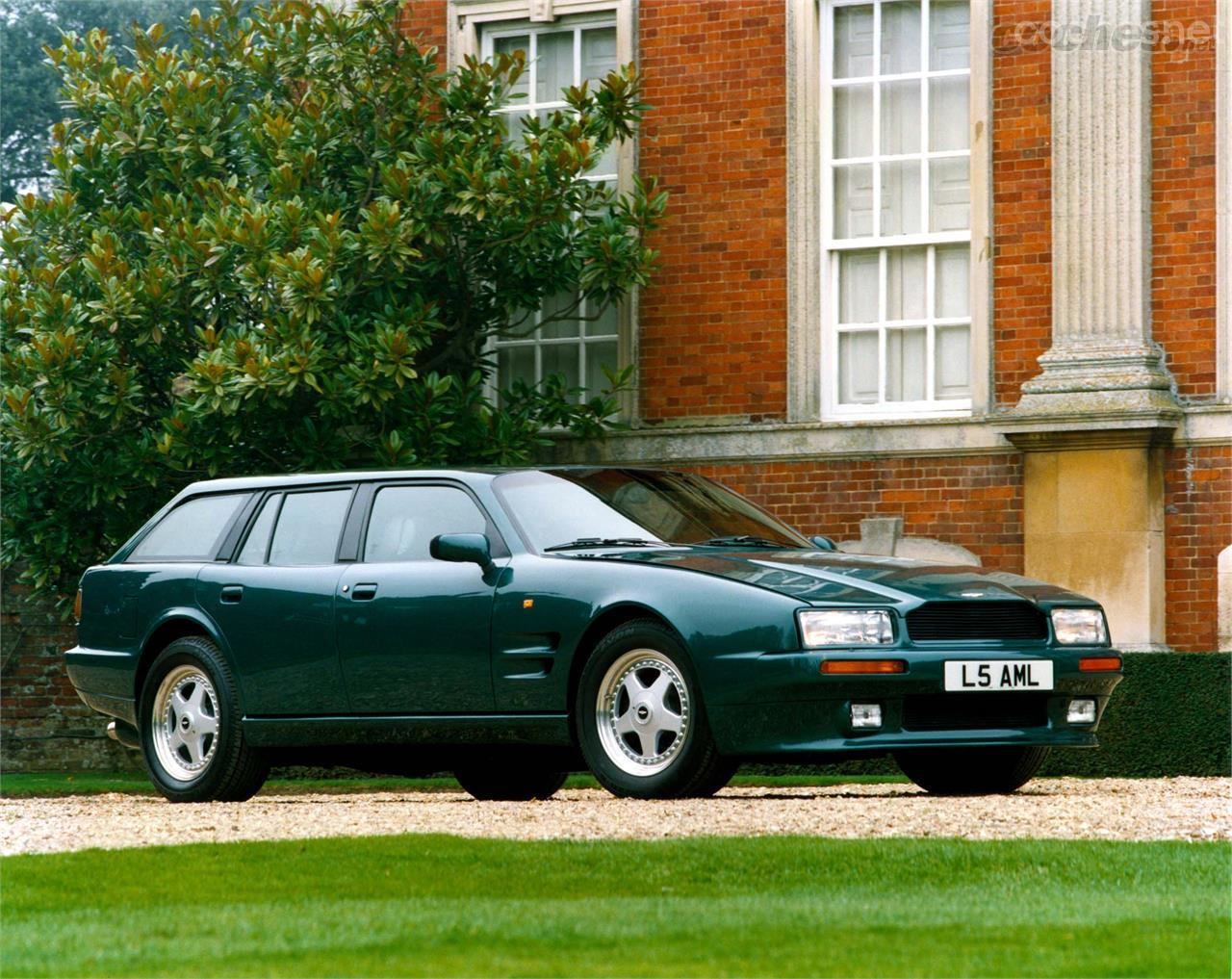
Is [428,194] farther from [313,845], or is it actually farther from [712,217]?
[313,845]

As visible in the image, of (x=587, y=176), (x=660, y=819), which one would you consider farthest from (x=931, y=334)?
(x=660, y=819)

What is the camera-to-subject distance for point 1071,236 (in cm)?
1570

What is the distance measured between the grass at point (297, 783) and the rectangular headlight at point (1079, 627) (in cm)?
353

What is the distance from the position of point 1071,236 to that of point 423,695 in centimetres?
724

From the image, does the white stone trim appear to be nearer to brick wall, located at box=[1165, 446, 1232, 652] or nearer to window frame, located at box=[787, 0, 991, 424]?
brick wall, located at box=[1165, 446, 1232, 652]

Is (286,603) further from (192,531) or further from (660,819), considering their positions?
(660,819)

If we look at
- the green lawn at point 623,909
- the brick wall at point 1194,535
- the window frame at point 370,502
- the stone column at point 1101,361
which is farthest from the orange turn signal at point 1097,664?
the brick wall at point 1194,535

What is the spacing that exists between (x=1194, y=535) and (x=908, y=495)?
2.08 m

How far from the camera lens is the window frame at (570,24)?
680 inches

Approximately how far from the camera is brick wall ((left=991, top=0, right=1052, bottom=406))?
15922 millimetres

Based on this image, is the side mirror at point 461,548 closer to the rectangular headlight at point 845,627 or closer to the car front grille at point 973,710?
the rectangular headlight at point 845,627

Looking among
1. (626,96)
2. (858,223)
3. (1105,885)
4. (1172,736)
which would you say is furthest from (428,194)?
(1105,885)

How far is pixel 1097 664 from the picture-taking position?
32.7 ft

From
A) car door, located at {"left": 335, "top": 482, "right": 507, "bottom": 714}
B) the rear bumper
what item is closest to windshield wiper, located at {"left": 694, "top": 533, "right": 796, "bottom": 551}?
car door, located at {"left": 335, "top": 482, "right": 507, "bottom": 714}
